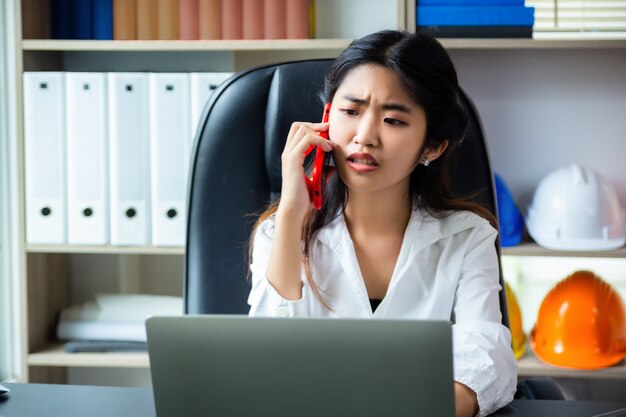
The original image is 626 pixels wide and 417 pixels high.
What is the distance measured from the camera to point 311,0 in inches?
96.6

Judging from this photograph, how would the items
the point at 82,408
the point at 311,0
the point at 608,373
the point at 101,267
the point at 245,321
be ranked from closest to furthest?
the point at 245,321, the point at 82,408, the point at 608,373, the point at 311,0, the point at 101,267

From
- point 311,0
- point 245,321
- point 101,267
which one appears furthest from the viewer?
point 101,267

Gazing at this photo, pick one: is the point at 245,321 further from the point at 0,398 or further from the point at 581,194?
the point at 581,194

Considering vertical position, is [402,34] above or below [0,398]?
above

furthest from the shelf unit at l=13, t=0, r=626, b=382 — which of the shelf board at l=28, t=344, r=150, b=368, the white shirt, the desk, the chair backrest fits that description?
the desk

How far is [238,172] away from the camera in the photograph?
142 centimetres

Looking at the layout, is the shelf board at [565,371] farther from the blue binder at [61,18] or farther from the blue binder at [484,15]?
the blue binder at [61,18]

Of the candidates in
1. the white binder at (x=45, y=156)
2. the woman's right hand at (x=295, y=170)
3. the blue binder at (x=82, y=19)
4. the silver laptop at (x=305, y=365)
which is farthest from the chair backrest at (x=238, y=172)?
the blue binder at (x=82, y=19)

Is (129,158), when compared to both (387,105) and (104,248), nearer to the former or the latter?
(104,248)

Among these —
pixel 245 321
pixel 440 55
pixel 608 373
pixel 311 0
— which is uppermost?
pixel 311 0

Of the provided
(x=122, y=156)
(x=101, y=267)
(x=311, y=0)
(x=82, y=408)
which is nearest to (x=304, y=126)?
(x=82, y=408)

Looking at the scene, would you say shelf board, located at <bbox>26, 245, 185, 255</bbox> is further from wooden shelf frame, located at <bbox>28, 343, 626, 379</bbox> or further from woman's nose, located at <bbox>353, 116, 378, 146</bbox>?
woman's nose, located at <bbox>353, 116, 378, 146</bbox>

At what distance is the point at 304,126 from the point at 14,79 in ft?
4.22

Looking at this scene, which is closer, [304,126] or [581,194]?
[304,126]
